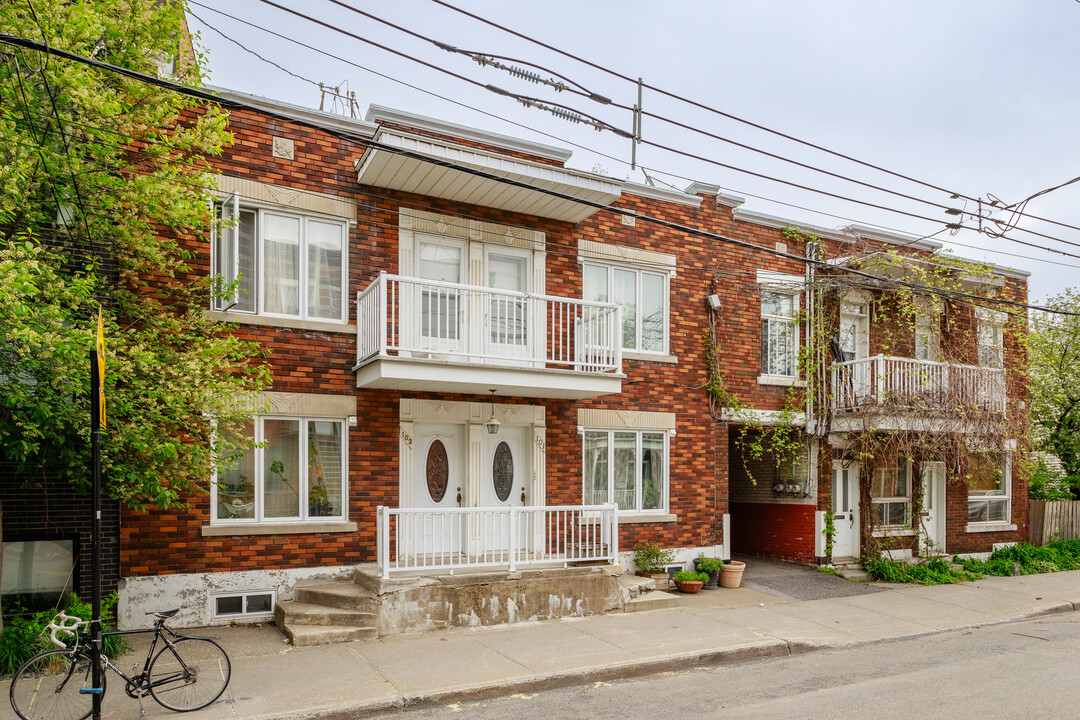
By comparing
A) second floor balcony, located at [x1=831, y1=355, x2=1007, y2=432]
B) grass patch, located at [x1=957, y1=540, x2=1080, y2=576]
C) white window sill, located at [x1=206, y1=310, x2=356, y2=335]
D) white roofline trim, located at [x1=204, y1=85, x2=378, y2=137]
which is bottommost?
grass patch, located at [x1=957, y1=540, x2=1080, y2=576]

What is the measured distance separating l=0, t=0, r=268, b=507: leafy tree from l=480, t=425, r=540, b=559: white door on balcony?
3881 millimetres

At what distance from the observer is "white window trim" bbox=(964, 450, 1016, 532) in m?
16.9

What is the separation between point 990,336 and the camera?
54.7 ft

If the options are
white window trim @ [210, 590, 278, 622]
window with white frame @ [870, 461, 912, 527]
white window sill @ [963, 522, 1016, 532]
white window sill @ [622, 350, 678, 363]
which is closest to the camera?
white window trim @ [210, 590, 278, 622]

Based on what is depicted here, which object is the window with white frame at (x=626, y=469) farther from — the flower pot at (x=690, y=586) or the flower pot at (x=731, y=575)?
the flower pot at (x=731, y=575)

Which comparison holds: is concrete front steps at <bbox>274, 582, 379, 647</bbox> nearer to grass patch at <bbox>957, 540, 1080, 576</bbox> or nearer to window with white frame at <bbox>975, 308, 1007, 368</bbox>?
→ grass patch at <bbox>957, 540, 1080, 576</bbox>

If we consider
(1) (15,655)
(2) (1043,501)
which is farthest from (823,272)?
(1) (15,655)

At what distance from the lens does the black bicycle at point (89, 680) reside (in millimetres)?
6355

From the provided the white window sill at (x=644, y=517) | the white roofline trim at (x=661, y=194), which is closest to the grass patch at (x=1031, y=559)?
the white window sill at (x=644, y=517)

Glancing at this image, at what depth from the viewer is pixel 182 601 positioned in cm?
962

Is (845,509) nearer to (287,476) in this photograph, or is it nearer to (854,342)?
(854,342)

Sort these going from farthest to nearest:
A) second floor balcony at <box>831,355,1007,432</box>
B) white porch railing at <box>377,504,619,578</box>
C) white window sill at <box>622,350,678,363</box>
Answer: second floor balcony at <box>831,355,1007,432</box> < white window sill at <box>622,350,678,363</box> < white porch railing at <box>377,504,619,578</box>

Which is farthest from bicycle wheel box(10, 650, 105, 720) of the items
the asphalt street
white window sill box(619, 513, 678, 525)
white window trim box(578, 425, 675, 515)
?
white window sill box(619, 513, 678, 525)

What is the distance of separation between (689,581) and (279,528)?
6272 millimetres
